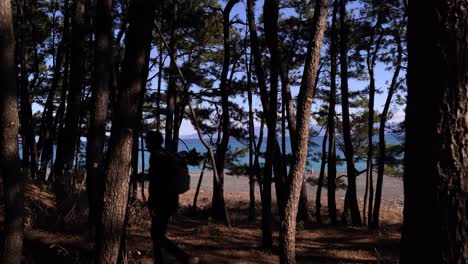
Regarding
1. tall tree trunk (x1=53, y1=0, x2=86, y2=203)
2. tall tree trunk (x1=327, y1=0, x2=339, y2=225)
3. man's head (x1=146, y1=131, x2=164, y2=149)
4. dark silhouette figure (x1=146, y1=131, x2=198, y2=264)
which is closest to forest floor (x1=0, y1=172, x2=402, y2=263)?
dark silhouette figure (x1=146, y1=131, x2=198, y2=264)

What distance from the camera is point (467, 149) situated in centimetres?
165

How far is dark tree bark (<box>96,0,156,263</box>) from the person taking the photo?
3.65 meters

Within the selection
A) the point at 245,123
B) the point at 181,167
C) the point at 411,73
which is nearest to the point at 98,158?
the point at 181,167

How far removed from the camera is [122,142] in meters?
3.64

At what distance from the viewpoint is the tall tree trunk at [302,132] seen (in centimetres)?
425

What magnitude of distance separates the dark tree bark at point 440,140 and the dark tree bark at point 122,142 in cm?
276

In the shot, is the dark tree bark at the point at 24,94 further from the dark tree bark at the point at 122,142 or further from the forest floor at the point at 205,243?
the dark tree bark at the point at 122,142

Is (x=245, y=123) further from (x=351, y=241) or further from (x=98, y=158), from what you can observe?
(x=98, y=158)

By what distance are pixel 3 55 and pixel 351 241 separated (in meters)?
6.60

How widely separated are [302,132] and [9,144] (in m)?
3.21

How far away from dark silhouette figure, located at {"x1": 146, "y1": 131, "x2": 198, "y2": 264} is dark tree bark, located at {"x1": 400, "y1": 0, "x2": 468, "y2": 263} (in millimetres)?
2740

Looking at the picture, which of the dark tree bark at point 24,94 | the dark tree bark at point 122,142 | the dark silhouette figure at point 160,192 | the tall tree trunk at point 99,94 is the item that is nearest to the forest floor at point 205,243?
the tall tree trunk at point 99,94

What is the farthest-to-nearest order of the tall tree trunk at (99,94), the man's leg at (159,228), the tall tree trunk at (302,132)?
the tall tree trunk at (99,94), the tall tree trunk at (302,132), the man's leg at (159,228)

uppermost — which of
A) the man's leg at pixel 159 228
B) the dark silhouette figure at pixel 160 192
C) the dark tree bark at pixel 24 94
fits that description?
the dark tree bark at pixel 24 94
